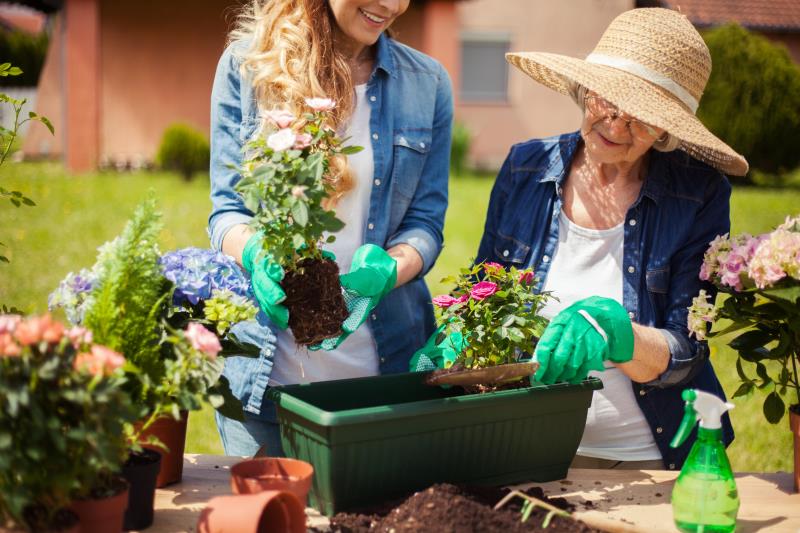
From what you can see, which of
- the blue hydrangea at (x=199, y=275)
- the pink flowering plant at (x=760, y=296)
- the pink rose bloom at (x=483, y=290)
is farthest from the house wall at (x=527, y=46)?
the blue hydrangea at (x=199, y=275)

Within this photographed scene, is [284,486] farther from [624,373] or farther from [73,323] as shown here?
[624,373]

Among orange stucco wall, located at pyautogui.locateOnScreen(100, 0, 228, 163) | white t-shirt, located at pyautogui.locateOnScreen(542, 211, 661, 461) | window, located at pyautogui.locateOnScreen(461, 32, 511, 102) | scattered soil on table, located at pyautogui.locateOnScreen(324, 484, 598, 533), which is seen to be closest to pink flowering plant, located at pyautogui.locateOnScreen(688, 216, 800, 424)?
white t-shirt, located at pyautogui.locateOnScreen(542, 211, 661, 461)

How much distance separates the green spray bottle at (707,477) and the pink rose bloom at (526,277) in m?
0.47

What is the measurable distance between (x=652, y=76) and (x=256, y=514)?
4.64 feet

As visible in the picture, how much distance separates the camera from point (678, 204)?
7.22 ft

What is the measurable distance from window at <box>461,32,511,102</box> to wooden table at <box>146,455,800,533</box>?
13.5m

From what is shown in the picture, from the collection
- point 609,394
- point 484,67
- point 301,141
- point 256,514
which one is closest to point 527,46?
point 484,67

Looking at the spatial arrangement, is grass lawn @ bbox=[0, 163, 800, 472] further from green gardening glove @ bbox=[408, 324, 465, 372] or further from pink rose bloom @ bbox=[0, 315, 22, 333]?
pink rose bloom @ bbox=[0, 315, 22, 333]

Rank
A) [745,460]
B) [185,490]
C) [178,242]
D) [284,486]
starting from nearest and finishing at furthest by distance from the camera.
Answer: [284,486]
[185,490]
[745,460]
[178,242]

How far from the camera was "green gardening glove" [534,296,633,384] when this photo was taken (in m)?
1.84

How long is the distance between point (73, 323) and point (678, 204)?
1514 millimetres

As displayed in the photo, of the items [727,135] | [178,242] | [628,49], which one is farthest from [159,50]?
[628,49]

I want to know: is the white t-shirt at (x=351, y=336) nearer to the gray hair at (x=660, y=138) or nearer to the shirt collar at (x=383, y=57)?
the shirt collar at (x=383, y=57)

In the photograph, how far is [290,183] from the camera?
1.62 m
